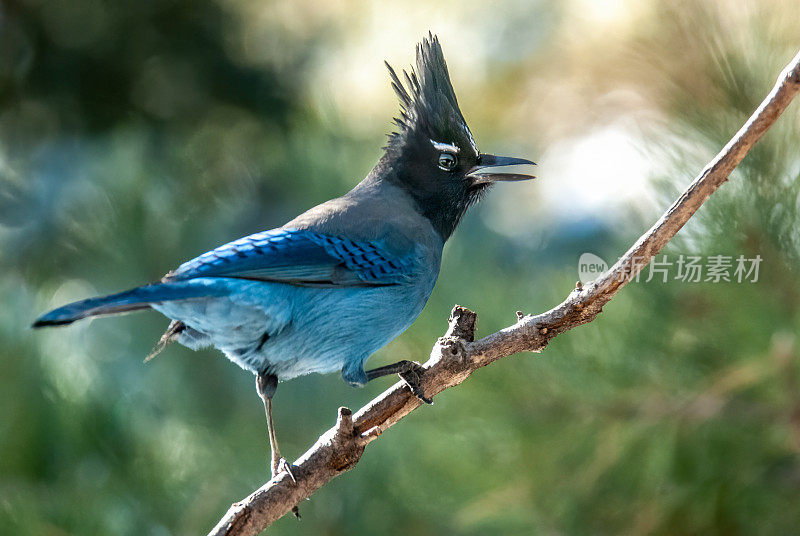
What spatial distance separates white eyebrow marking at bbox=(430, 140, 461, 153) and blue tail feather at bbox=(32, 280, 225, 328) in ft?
2.72

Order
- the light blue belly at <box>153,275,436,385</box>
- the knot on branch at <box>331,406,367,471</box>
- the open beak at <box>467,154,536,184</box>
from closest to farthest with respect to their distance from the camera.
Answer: the knot on branch at <box>331,406,367,471</box> → the light blue belly at <box>153,275,436,385</box> → the open beak at <box>467,154,536,184</box>

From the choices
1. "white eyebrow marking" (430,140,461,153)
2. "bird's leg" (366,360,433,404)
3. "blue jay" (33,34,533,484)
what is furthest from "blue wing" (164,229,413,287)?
"white eyebrow marking" (430,140,461,153)

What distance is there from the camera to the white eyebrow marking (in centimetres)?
255

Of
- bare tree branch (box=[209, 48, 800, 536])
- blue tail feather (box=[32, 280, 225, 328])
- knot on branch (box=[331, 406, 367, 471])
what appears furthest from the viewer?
knot on branch (box=[331, 406, 367, 471])

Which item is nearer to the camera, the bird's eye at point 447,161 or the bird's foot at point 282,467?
the bird's foot at point 282,467

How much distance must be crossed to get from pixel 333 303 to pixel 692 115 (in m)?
1.13

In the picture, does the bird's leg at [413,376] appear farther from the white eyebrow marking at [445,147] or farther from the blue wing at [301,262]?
the white eyebrow marking at [445,147]

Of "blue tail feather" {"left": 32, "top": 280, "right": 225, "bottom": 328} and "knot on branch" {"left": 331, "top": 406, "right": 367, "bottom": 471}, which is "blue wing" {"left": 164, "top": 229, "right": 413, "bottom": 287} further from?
"knot on branch" {"left": 331, "top": 406, "right": 367, "bottom": 471}

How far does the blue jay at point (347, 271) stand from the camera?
2.04 metres

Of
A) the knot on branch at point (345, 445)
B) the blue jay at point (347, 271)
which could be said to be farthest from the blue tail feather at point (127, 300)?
the knot on branch at point (345, 445)

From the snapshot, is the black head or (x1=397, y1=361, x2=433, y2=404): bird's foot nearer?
(x1=397, y1=361, x2=433, y2=404): bird's foot

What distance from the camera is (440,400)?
2842 millimetres

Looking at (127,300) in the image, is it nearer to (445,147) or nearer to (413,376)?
(413,376)

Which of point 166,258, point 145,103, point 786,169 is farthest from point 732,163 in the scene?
point 145,103
